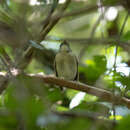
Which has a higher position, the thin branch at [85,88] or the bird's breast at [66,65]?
the thin branch at [85,88]

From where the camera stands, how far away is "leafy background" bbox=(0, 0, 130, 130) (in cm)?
126

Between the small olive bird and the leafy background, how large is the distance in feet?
0.35

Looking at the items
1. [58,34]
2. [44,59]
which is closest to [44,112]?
[44,59]

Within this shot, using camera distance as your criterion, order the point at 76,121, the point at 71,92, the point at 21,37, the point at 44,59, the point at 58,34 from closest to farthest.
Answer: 1. the point at 76,121
2. the point at 21,37
3. the point at 71,92
4. the point at 44,59
5. the point at 58,34

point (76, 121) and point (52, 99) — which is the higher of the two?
point (76, 121)

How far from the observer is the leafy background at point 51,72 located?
1256mm

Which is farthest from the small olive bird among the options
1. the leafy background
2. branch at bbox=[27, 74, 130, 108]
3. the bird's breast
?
branch at bbox=[27, 74, 130, 108]

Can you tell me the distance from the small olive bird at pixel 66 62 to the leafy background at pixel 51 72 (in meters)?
0.11

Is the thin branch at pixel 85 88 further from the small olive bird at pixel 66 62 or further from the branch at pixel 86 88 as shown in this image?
the small olive bird at pixel 66 62

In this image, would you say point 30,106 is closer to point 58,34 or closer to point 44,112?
point 44,112

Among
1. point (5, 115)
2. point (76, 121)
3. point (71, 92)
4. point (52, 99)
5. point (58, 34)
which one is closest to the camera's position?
point (76, 121)

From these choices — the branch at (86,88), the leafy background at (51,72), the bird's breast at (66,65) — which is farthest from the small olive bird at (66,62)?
the branch at (86,88)

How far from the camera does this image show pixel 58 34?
18.3 ft

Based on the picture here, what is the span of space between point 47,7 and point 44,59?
4.78 feet
